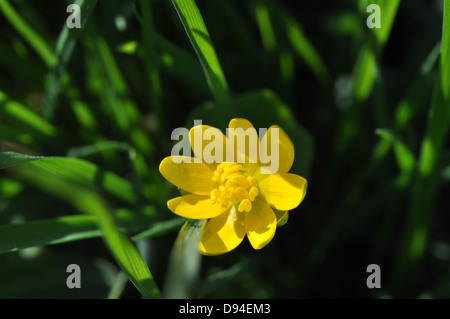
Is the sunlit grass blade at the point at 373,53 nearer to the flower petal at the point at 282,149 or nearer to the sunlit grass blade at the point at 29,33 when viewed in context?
the flower petal at the point at 282,149

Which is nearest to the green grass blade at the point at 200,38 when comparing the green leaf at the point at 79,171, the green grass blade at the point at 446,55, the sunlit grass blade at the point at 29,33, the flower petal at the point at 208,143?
the flower petal at the point at 208,143

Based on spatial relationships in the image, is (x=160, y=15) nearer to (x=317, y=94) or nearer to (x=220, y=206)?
(x=317, y=94)

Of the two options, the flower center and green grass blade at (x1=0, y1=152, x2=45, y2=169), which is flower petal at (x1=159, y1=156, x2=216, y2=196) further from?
green grass blade at (x1=0, y1=152, x2=45, y2=169)

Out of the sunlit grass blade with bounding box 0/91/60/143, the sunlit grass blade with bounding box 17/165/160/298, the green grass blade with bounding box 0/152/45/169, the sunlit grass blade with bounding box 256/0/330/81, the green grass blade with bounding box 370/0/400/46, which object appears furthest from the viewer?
the sunlit grass blade with bounding box 256/0/330/81

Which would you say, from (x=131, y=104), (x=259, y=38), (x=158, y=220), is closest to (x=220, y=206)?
(x=158, y=220)

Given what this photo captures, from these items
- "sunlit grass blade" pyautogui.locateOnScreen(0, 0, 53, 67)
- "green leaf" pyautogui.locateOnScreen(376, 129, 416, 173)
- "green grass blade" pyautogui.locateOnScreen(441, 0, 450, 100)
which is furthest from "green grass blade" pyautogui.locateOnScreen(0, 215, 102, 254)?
"green grass blade" pyautogui.locateOnScreen(441, 0, 450, 100)

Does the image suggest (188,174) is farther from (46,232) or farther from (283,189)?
(46,232)
